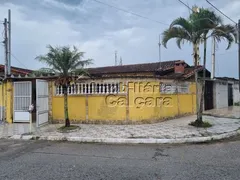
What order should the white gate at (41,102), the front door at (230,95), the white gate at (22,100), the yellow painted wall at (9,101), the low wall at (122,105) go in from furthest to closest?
the front door at (230,95), the yellow painted wall at (9,101), the white gate at (22,100), the low wall at (122,105), the white gate at (41,102)

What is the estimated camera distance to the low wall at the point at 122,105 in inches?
429

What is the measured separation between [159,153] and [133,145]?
135 cm

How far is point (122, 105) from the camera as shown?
11.0 meters

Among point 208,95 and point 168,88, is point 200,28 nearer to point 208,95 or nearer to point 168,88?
point 168,88

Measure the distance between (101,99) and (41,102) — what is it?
122 inches

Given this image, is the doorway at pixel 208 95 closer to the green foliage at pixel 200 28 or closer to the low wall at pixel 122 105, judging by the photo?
the low wall at pixel 122 105

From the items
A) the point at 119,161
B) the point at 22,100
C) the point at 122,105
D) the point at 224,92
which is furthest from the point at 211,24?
the point at 224,92

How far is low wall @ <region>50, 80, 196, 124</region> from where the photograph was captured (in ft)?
35.8

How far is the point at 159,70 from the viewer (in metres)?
16.3

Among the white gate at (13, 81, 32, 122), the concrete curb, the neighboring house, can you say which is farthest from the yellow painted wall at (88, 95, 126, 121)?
the neighboring house

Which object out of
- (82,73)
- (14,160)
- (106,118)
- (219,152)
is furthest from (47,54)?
(219,152)

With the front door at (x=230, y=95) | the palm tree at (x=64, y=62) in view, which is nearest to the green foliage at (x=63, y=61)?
the palm tree at (x=64, y=62)

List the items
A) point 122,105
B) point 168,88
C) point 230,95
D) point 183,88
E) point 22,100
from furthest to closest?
point 230,95, point 183,88, point 22,100, point 168,88, point 122,105

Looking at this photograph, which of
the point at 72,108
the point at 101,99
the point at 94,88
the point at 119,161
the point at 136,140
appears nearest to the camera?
the point at 119,161
